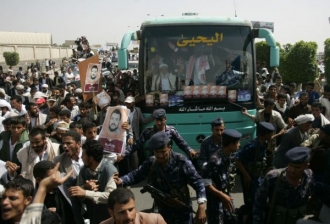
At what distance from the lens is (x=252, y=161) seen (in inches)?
180

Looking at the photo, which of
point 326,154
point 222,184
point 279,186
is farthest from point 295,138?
point 279,186

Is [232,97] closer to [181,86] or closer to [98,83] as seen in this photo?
[181,86]

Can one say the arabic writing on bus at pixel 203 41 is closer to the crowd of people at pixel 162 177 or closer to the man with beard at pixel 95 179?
the crowd of people at pixel 162 177

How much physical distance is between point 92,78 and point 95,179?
461 centimetres

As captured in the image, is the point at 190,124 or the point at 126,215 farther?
the point at 190,124

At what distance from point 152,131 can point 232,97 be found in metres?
2.15

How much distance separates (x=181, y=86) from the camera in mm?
7094

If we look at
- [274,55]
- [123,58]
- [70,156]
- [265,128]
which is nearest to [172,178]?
[70,156]

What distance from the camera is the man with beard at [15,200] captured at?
278 cm

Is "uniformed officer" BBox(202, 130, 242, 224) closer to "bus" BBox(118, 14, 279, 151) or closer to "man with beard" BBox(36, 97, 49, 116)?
"bus" BBox(118, 14, 279, 151)

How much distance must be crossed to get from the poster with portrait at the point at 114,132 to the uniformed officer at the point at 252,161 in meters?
1.66

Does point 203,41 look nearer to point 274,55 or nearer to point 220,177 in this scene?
point 274,55

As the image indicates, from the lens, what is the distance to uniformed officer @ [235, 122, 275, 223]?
4527 millimetres

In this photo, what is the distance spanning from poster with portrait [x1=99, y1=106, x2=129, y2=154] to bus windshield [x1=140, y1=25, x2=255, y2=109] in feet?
5.33
